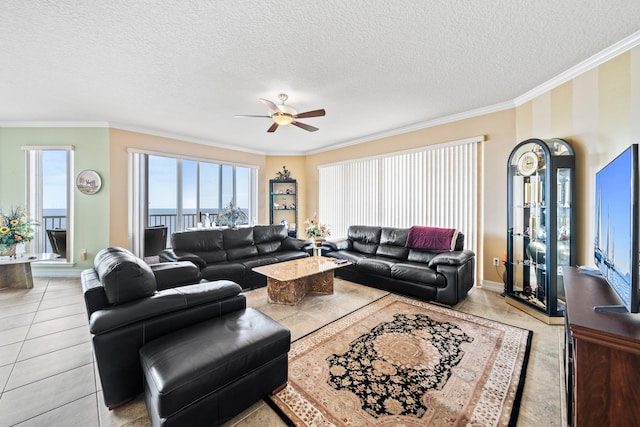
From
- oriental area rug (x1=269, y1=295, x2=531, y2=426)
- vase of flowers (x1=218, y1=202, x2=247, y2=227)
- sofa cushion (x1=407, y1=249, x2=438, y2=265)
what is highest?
vase of flowers (x1=218, y1=202, x2=247, y2=227)

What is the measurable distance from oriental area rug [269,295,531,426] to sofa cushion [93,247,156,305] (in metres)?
1.14

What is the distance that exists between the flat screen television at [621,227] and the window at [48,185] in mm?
6712

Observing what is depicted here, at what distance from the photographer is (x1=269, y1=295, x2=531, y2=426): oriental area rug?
1.55 metres

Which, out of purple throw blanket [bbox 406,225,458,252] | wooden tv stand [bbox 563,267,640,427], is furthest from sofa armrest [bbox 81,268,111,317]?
purple throw blanket [bbox 406,225,458,252]

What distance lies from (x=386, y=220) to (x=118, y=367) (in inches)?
180

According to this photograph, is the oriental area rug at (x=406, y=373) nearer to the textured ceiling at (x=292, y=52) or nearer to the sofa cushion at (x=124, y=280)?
the sofa cushion at (x=124, y=280)

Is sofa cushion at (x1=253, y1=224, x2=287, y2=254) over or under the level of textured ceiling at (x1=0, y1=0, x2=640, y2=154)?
under

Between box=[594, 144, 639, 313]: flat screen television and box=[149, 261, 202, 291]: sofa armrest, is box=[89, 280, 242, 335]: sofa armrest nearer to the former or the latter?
box=[149, 261, 202, 291]: sofa armrest

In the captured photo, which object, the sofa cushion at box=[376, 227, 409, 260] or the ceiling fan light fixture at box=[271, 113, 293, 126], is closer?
the ceiling fan light fixture at box=[271, 113, 293, 126]

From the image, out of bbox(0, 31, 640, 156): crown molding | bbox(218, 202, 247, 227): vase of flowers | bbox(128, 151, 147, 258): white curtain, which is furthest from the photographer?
bbox(218, 202, 247, 227): vase of flowers

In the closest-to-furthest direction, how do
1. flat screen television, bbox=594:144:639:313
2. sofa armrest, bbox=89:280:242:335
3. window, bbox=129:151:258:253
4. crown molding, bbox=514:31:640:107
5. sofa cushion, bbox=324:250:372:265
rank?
flat screen television, bbox=594:144:639:313, sofa armrest, bbox=89:280:242:335, crown molding, bbox=514:31:640:107, sofa cushion, bbox=324:250:372:265, window, bbox=129:151:258:253

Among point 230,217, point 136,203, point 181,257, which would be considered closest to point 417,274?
point 181,257

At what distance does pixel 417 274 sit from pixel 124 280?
3166 mm

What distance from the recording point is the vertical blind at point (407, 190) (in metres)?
4.07
